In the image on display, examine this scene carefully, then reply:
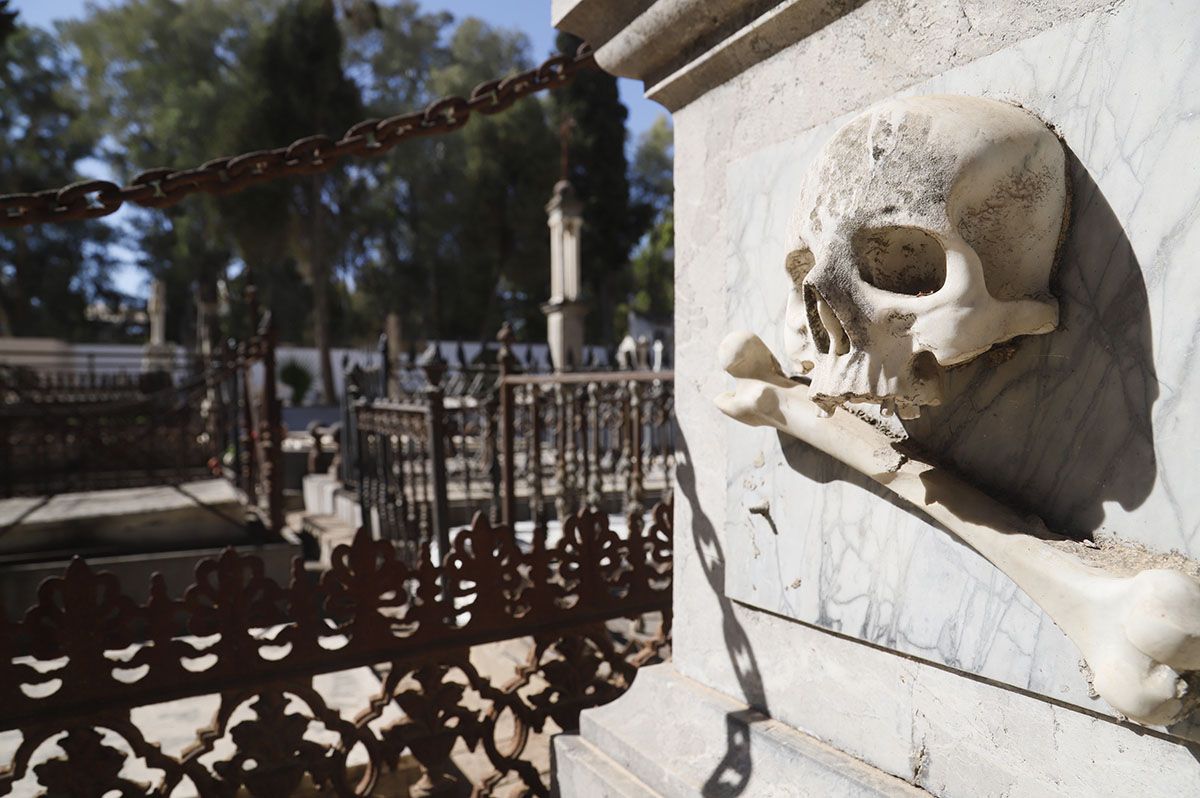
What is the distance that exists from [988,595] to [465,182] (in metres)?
29.5

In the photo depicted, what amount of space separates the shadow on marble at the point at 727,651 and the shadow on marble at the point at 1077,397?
678mm

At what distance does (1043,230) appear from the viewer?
3.14ft

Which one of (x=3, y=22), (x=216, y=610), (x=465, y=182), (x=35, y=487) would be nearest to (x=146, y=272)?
(x=465, y=182)

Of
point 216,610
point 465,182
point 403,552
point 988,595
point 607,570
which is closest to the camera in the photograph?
point 988,595

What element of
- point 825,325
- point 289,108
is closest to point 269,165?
point 825,325

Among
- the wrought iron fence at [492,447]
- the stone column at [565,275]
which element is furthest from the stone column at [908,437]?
the stone column at [565,275]

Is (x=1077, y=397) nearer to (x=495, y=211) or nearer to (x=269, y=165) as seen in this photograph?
(x=269, y=165)

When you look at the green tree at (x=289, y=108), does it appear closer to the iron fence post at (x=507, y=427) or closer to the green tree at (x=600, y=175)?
the green tree at (x=600, y=175)

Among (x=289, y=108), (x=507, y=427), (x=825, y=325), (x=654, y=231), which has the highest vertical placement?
(x=289, y=108)

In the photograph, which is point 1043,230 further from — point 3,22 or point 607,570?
point 3,22

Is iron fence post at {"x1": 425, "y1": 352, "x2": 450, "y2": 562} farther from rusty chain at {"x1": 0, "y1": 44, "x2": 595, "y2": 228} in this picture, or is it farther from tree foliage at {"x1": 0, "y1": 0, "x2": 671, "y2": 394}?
tree foliage at {"x1": 0, "y1": 0, "x2": 671, "y2": 394}

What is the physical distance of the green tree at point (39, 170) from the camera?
95.0 ft

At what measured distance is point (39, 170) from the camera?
2955cm

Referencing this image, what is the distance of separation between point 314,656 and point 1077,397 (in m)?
1.77
